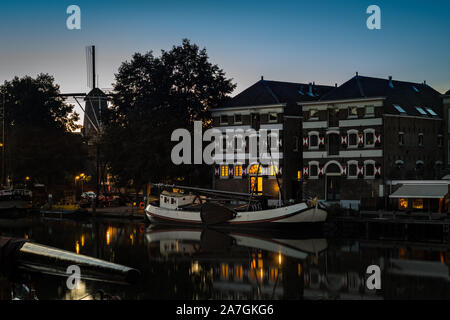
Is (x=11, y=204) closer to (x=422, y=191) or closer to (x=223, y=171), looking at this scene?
(x=223, y=171)

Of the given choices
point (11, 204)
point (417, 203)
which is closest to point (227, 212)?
point (417, 203)

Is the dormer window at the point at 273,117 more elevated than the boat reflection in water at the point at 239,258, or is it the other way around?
the dormer window at the point at 273,117

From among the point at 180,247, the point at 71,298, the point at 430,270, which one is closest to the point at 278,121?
the point at 180,247

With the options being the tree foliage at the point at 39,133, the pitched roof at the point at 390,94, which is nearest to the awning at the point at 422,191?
the pitched roof at the point at 390,94

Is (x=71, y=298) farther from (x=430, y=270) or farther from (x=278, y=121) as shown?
(x=278, y=121)

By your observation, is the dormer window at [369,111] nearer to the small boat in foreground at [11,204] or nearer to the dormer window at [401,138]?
the dormer window at [401,138]

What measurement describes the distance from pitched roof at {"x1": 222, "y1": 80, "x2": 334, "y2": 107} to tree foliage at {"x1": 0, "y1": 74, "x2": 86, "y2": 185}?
27.0 meters

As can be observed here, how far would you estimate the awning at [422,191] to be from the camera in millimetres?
55966

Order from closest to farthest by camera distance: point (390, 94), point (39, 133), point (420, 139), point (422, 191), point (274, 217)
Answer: point (274, 217) < point (422, 191) < point (420, 139) < point (390, 94) < point (39, 133)

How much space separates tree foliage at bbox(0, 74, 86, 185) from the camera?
Result: 89250 mm

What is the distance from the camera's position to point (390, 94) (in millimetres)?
68750

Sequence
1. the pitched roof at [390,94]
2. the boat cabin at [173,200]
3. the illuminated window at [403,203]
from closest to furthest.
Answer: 1. the illuminated window at [403,203]
2. the boat cabin at [173,200]
3. the pitched roof at [390,94]

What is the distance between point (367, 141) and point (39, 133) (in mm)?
46124
